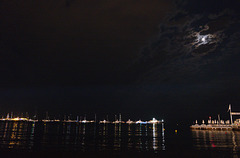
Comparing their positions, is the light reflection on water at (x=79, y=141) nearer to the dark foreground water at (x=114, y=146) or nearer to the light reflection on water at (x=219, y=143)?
the dark foreground water at (x=114, y=146)

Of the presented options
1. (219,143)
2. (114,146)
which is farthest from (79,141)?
(219,143)

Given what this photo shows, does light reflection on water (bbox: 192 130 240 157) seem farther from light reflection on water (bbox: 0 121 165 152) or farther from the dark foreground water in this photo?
light reflection on water (bbox: 0 121 165 152)

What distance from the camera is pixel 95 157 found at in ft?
85.6

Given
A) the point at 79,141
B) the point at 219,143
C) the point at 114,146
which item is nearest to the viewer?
the point at 114,146

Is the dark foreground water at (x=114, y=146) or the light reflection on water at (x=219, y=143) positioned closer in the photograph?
the dark foreground water at (x=114, y=146)

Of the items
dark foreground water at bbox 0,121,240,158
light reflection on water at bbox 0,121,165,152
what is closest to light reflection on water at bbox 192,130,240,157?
dark foreground water at bbox 0,121,240,158

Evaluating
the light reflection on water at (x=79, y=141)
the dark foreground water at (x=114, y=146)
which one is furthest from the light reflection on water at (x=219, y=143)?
the light reflection on water at (x=79, y=141)

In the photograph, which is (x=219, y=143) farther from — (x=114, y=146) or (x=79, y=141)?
(x=79, y=141)

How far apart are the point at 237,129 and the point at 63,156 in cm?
10026

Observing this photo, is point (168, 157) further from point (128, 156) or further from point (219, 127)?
point (219, 127)

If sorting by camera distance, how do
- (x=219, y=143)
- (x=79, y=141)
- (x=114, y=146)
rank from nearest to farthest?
1. (x=114, y=146)
2. (x=219, y=143)
3. (x=79, y=141)

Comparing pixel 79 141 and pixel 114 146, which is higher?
pixel 114 146

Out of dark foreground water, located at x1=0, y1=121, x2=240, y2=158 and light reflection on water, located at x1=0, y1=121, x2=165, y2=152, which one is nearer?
dark foreground water, located at x1=0, y1=121, x2=240, y2=158

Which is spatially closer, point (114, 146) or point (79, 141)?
point (114, 146)
